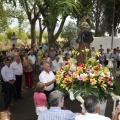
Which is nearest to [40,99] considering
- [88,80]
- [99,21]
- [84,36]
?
[88,80]

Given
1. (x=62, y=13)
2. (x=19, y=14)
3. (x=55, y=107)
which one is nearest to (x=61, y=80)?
(x=55, y=107)

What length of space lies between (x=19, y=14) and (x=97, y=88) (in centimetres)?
2863

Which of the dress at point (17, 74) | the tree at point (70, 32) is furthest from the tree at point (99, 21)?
the dress at point (17, 74)

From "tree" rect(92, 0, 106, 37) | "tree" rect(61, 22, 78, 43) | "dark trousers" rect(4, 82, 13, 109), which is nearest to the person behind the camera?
"dark trousers" rect(4, 82, 13, 109)

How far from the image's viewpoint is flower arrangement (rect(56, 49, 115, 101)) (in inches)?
257

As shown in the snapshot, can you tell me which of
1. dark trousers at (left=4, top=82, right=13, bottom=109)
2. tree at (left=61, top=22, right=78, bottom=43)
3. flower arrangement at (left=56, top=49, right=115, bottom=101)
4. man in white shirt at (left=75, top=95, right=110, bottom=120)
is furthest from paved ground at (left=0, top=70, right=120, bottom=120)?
tree at (left=61, top=22, right=78, bottom=43)

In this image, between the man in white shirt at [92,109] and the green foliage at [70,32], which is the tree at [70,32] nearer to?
the green foliage at [70,32]

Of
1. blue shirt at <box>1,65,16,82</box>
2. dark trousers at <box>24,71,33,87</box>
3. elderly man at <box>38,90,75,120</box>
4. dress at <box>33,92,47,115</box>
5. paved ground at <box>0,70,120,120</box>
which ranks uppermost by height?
elderly man at <box>38,90,75,120</box>

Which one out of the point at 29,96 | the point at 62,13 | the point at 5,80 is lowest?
the point at 29,96

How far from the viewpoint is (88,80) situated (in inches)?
260

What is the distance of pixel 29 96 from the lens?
1104 centimetres

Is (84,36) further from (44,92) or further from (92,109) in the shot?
(92,109)

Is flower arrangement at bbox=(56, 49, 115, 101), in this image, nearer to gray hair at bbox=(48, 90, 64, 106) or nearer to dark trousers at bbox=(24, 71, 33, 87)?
gray hair at bbox=(48, 90, 64, 106)

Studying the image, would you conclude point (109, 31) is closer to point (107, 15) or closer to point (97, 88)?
point (107, 15)
